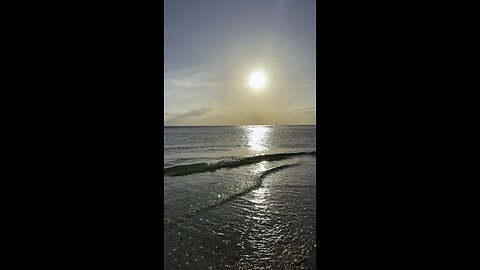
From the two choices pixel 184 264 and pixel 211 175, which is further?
pixel 211 175

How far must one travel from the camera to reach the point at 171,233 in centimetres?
490

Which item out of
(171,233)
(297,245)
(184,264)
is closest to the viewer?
(184,264)
